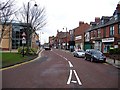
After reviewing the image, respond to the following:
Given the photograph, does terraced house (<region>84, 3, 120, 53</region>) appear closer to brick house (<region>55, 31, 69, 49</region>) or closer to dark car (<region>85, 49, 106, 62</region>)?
dark car (<region>85, 49, 106, 62</region>)

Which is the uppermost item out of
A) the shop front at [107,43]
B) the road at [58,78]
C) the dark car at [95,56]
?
the shop front at [107,43]

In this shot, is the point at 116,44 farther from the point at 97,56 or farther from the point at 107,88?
the point at 107,88

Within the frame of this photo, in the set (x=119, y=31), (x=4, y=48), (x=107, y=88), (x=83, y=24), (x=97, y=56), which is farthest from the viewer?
(x=83, y=24)

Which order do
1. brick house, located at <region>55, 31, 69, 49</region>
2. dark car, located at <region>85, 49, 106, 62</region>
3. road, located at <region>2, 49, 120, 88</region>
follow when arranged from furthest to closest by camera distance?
brick house, located at <region>55, 31, 69, 49</region>, dark car, located at <region>85, 49, 106, 62</region>, road, located at <region>2, 49, 120, 88</region>

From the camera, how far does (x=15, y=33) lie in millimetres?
71625

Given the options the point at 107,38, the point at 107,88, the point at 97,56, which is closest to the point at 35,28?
the point at 107,38

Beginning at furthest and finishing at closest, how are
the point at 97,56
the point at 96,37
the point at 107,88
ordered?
the point at 96,37
the point at 97,56
the point at 107,88

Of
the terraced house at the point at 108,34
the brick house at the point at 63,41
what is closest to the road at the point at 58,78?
the terraced house at the point at 108,34

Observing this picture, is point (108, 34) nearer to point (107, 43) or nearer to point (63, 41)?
point (107, 43)

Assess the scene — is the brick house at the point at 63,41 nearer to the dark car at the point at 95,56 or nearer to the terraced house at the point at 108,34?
the terraced house at the point at 108,34

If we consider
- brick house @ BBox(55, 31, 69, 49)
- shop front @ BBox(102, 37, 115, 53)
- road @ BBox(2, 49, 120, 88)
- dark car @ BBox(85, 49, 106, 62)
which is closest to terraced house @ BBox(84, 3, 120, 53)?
shop front @ BBox(102, 37, 115, 53)

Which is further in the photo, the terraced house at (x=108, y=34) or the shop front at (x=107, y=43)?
the shop front at (x=107, y=43)

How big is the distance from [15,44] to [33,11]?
99.8ft

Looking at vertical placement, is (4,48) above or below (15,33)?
below
